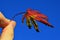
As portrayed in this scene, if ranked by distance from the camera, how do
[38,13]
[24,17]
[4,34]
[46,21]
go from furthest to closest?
[24,17] < [38,13] < [46,21] < [4,34]

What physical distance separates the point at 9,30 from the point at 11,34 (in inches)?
1.7

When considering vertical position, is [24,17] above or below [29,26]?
above

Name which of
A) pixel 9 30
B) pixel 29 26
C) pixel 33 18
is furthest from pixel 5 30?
pixel 33 18

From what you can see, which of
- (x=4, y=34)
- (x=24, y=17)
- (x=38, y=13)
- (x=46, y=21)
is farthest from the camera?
(x=24, y=17)

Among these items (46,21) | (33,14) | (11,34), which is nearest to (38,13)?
(33,14)

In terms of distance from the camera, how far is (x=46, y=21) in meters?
1.86

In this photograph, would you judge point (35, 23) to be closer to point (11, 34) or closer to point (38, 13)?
point (38, 13)

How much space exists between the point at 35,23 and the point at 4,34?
2.31ft

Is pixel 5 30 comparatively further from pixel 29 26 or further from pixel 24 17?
pixel 24 17

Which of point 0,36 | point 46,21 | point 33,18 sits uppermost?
point 33,18

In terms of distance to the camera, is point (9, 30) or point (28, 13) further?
point (28, 13)

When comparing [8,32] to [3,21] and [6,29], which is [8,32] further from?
[3,21]

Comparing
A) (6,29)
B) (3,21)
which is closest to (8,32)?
(6,29)

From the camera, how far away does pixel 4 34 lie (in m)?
1.30
